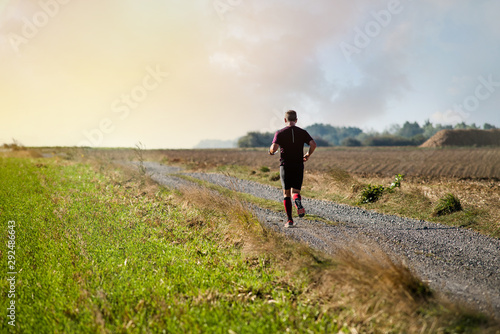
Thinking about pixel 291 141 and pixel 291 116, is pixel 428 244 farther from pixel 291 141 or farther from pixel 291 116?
pixel 291 116

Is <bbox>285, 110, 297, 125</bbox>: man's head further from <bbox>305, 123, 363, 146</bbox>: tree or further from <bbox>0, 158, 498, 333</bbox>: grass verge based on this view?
<bbox>305, 123, 363, 146</bbox>: tree

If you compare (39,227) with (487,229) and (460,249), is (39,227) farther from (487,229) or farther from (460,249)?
(487,229)

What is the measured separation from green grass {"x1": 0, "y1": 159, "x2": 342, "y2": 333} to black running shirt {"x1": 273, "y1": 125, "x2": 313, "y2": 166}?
2450mm

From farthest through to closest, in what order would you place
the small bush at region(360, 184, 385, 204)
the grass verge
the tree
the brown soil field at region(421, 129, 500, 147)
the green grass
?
the tree
the brown soil field at region(421, 129, 500, 147)
the small bush at region(360, 184, 385, 204)
the green grass
the grass verge

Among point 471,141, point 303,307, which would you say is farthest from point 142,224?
point 471,141

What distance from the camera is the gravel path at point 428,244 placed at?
14.8ft

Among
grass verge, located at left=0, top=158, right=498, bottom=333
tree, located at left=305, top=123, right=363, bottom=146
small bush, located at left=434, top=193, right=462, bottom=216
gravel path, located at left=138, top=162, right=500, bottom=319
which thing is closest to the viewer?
grass verge, located at left=0, top=158, right=498, bottom=333

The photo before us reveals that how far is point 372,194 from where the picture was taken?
39.8 feet

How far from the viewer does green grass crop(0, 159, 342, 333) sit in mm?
3844

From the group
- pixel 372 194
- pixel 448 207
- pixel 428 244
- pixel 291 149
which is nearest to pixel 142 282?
pixel 291 149

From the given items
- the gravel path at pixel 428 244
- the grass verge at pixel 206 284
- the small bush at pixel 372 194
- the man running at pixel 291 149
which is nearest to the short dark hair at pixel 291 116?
the man running at pixel 291 149

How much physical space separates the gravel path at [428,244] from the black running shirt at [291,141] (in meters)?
1.30

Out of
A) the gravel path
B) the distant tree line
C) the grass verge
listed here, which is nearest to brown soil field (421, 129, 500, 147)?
the distant tree line

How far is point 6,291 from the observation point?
4977mm
